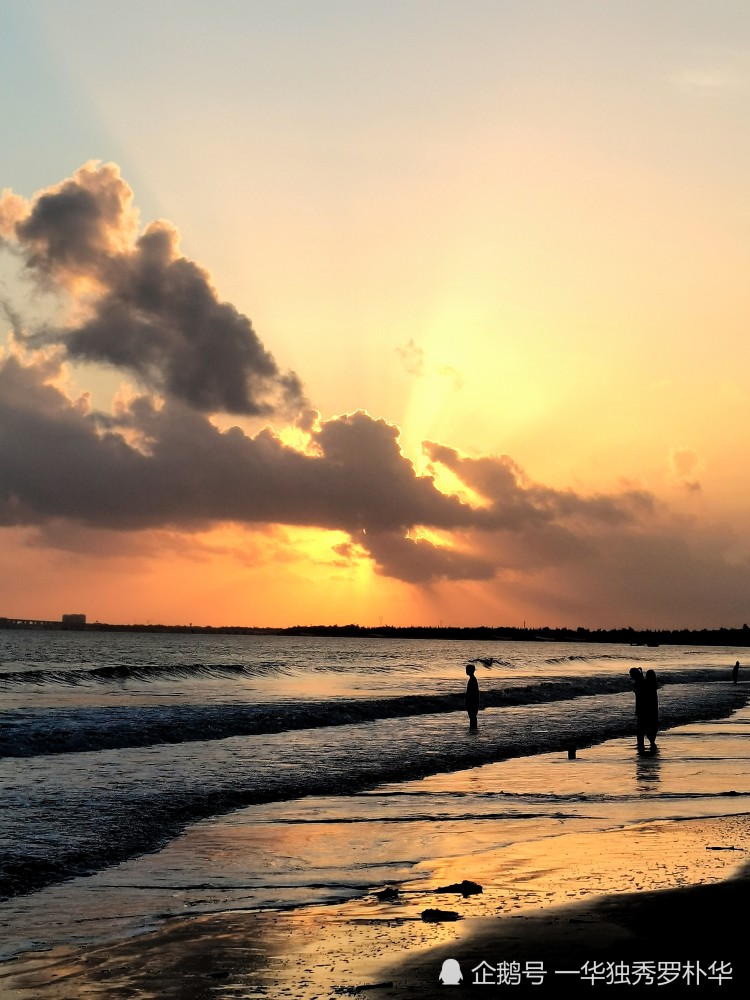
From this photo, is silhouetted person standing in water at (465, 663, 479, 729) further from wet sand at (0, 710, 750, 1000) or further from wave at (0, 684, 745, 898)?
wet sand at (0, 710, 750, 1000)

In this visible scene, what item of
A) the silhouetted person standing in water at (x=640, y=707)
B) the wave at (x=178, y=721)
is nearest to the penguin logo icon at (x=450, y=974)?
the silhouetted person standing in water at (x=640, y=707)

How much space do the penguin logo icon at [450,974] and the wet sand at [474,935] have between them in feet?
0.20

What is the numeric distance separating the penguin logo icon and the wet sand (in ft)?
0.20

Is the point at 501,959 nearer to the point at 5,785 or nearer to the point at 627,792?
the point at 627,792

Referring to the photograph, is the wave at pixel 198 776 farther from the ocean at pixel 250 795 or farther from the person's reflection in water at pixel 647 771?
the person's reflection in water at pixel 647 771

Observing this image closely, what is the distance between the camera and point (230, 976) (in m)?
7.38

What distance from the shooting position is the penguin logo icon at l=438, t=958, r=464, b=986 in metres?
6.96

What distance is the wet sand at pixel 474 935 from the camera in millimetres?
7086

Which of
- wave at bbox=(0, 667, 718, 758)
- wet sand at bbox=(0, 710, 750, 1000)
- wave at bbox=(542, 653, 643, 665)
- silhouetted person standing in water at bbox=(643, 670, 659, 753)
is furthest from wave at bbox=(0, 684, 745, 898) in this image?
wave at bbox=(542, 653, 643, 665)

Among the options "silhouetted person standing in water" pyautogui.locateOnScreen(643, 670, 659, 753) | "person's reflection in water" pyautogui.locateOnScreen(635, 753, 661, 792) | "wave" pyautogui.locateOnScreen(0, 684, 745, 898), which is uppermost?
"silhouetted person standing in water" pyautogui.locateOnScreen(643, 670, 659, 753)

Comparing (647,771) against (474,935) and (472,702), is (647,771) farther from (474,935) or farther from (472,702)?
(474,935)

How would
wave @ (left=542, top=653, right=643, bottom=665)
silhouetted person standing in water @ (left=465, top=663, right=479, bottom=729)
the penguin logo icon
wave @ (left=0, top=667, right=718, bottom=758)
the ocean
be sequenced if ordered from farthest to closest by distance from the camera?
wave @ (left=542, top=653, right=643, bottom=665) → silhouetted person standing in water @ (left=465, top=663, right=479, bottom=729) → wave @ (left=0, top=667, right=718, bottom=758) → the ocean → the penguin logo icon

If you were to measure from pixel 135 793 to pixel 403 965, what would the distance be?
10.9 meters

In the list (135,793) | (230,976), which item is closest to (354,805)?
(135,793)
